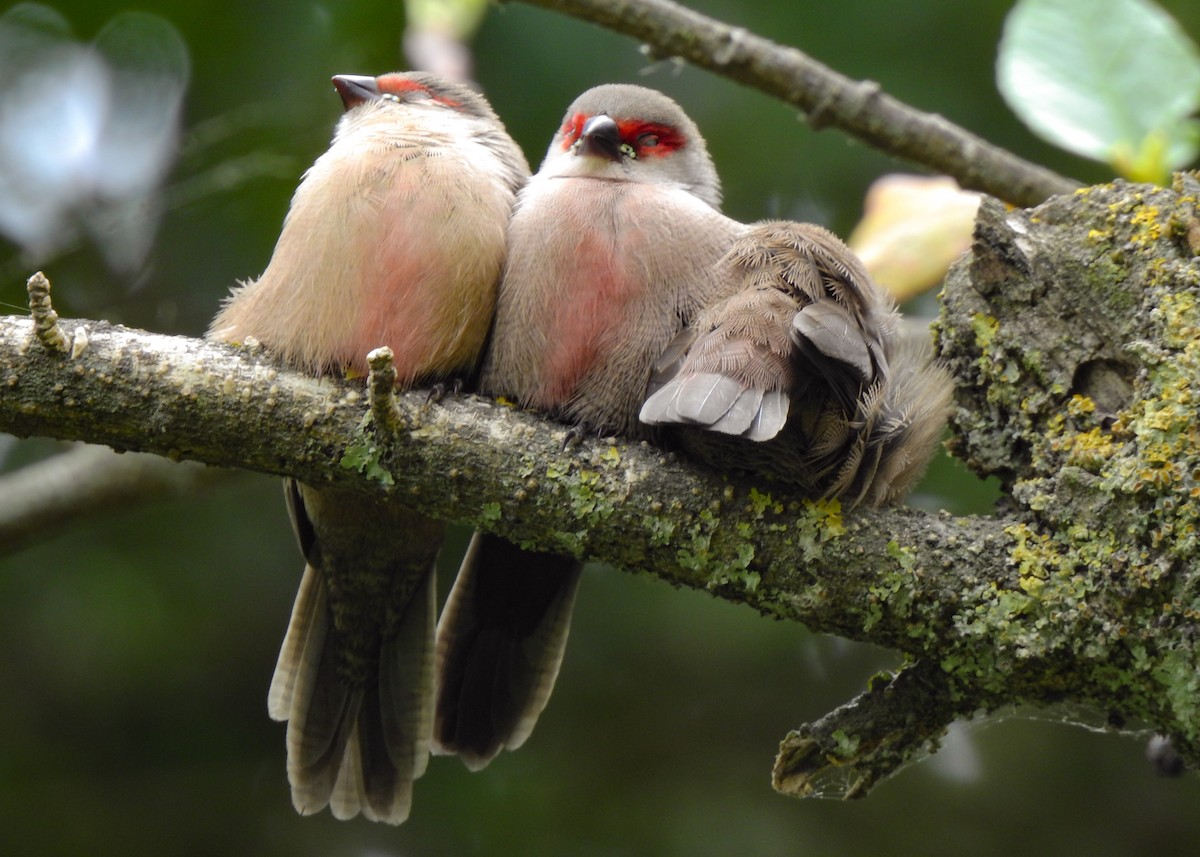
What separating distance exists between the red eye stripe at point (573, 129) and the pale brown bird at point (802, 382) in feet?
2.69

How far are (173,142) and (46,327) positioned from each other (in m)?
3.21

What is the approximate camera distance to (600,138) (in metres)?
3.45

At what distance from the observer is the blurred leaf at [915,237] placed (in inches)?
138

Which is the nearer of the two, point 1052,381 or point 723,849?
point 1052,381

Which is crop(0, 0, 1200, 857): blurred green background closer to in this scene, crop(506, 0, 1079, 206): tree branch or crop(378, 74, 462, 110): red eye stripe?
crop(378, 74, 462, 110): red eye stripe

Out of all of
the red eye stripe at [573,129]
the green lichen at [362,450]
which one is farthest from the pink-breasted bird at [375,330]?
the green lichen at [362,450]

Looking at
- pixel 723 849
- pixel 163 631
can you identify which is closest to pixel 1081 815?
pixel 723 849

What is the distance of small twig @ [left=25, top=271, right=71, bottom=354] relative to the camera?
7.86ft

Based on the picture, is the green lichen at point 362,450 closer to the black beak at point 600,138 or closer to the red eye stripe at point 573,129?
the black beak at point 600,138

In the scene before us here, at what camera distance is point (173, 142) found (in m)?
5.43

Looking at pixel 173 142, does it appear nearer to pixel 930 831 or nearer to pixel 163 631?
pixel 163 631

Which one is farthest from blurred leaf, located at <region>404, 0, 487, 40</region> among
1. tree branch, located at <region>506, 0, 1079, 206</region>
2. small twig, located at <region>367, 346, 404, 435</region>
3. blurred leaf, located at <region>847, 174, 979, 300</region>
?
small twig, located at <region>367, 346, 404, 435</region>

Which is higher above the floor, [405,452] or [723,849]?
[405,452]

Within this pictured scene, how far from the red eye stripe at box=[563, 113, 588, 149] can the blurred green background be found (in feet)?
5.25
